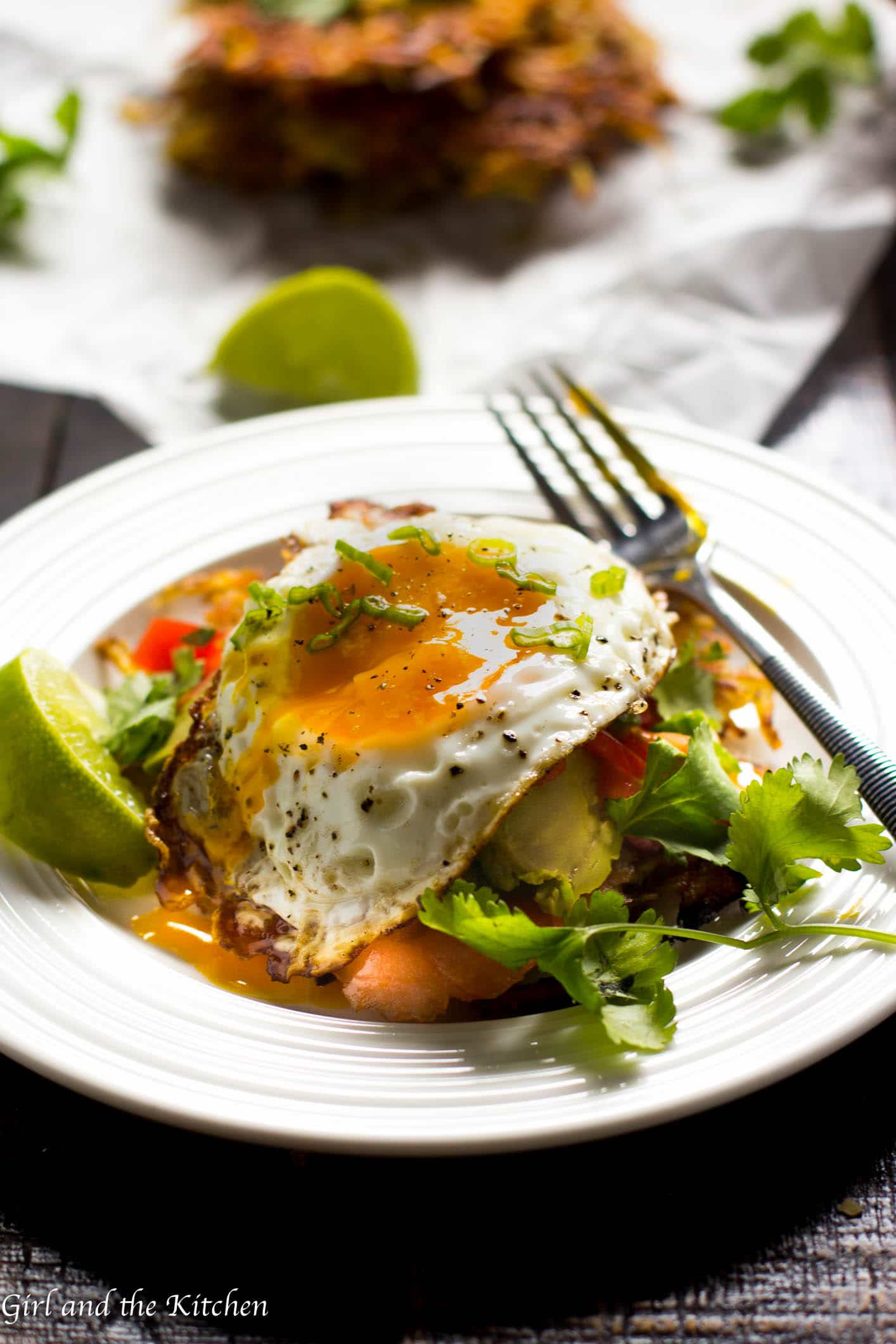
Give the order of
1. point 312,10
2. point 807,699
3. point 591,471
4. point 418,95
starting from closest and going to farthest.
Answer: point 807,699 → point 591,471 → point 418,95 → point 312,10

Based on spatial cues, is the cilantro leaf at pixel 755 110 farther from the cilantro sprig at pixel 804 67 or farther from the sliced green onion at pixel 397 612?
the sliced green onion at pixel 397 612

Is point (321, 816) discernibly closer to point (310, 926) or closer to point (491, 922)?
point (310, 926)

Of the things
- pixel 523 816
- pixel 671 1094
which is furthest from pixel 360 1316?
pixel 523 816

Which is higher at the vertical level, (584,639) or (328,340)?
(328,340)

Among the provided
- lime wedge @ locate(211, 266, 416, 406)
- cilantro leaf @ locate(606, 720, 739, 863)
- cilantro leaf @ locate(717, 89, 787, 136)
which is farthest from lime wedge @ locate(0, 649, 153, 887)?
cilantro leaf @ locate(717, 89, 787, 136)

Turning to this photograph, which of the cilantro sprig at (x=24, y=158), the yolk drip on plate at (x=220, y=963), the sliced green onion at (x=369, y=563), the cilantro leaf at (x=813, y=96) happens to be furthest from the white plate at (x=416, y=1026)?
the cilantro leaf at (x=813, y=96)

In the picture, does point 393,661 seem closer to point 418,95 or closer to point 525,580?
point 525,580

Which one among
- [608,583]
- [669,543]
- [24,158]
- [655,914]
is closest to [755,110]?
[24,158]

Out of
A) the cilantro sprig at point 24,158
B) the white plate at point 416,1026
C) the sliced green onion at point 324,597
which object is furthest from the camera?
the cilantro sprig at point 24,158
